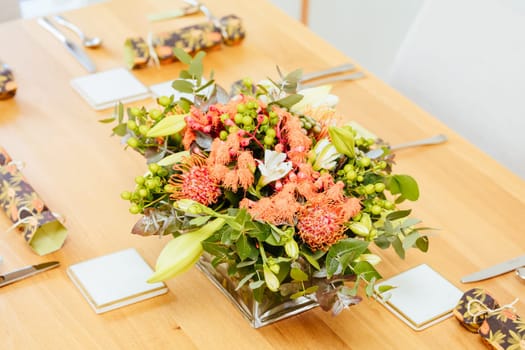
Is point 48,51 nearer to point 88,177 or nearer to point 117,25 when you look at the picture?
point 117,25

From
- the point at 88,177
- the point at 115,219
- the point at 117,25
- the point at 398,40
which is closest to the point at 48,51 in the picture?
the point at 117,25

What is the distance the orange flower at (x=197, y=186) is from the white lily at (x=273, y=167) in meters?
0.07

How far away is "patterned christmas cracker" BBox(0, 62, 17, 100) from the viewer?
68.4 inches

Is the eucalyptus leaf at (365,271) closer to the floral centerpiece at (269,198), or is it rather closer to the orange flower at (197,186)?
the floral centerpiece at (269,198)

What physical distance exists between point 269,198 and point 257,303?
0.17 meters

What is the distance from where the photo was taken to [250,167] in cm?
116

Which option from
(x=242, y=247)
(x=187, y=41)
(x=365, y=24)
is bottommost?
(x=365, y=24)

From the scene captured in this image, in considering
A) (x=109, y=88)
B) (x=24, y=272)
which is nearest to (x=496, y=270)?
(x=24, y=272)

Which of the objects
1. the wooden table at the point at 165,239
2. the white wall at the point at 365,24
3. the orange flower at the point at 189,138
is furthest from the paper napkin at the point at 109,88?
the white wall at the point at 365,24

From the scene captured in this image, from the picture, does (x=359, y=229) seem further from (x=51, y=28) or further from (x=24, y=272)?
(x=51, y=28)

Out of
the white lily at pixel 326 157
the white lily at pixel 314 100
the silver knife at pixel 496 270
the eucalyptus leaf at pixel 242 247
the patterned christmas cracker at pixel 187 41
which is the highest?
the white lily at pixel 314 100

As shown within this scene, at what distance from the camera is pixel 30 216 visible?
1397mm

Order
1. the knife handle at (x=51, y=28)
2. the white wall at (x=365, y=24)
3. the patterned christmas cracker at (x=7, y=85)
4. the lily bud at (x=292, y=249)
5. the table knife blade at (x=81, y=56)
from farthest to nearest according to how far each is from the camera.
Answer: the white wall at (x=365, y=24)
the knife handle at (x=51, y=28)
the table knife blade at (x=81, y=56)
the patterned christmas cracker at (x=7, y=85)
the lily bud at (x=292, y=249)

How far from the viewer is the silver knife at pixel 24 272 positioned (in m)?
1.30
